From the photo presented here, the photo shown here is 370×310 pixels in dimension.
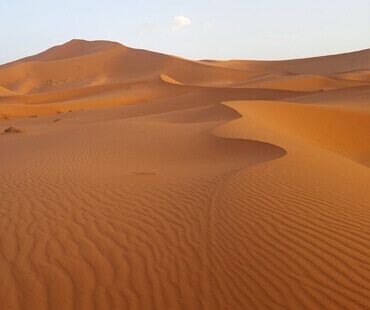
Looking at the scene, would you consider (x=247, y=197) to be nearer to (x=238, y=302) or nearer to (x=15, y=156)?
(x=238, y=302)

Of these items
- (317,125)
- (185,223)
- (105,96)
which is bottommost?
(185,223)

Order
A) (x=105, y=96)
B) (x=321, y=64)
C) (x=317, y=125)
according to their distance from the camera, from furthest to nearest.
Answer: (x=321, y=64)
(x=105, y=96)
(x=317, y=125)

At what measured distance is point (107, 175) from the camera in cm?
657

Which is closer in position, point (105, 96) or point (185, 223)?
point (185, 223)

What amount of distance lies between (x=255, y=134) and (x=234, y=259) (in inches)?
245

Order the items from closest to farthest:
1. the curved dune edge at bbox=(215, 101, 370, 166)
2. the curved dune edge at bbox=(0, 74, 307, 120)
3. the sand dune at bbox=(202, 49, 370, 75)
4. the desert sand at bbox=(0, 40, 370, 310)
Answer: the desert sand at bbox=(0, 40, 370, 310) → the curved dune edge at bbox=(215, 101, 370, 166) → the curved dune edge at bbox=(0, 74, 307, 120) → the sand dune at bbox=(202, 49, 370, 75)

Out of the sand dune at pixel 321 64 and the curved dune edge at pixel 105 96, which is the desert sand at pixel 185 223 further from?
the sand dune at pixel 321 64

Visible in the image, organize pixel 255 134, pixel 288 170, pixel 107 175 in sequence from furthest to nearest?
1. pixel 255 134
2. pixel 107 175
3. pixel 288 170

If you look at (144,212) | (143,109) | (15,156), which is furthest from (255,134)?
(143,109)

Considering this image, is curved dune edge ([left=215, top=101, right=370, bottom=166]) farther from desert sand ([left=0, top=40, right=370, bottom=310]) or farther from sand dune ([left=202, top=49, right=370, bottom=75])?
Result: sand dune ([left=202, top=49, right=370, bottom=75])

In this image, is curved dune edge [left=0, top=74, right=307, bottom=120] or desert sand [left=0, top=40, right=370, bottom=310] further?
curved dune edge [left=0, top=74, right=307, bottom=120]

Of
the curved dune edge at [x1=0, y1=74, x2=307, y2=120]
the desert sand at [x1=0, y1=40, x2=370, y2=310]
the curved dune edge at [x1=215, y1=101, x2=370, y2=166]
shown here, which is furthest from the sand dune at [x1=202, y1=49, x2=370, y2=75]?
the desert sand at [x1=0, y1=40, x2=370, y2=310]

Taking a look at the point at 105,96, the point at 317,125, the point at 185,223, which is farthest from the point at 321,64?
the point at 185,223

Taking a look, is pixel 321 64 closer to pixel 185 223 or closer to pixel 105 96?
pixel 105 96
